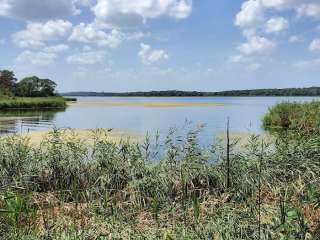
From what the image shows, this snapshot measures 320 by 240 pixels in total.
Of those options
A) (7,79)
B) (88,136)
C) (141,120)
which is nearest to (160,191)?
(88,136)

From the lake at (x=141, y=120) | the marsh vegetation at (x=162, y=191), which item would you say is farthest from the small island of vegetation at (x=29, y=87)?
the marsh vegetation at (x=162, y=191)

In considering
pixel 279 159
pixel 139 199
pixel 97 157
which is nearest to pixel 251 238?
pixel 139 199

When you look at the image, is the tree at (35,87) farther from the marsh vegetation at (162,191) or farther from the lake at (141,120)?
the marsh vegetation at (162,191)

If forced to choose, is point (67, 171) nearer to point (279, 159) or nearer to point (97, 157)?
point (97, 157)

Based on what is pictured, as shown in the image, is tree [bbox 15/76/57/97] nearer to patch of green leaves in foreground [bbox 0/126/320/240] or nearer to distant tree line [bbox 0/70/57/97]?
distant tree line [bbox 0/70/57/97]

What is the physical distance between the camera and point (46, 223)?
4383 mm

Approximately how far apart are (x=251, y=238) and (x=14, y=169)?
11.3 feet

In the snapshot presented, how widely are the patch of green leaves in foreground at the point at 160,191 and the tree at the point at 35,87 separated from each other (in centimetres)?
7954

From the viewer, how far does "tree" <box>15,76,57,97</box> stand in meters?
83.0

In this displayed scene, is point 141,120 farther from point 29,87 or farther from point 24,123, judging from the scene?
point 29,87

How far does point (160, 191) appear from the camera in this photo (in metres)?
5.37

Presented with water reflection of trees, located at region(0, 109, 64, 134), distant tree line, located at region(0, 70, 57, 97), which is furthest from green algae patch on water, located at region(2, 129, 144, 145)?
distant tree line, located at region(0, 70, 57, 97)

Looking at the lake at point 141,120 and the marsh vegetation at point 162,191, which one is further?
the lake at point 141,120

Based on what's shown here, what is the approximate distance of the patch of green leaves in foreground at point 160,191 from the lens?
4160 mm
